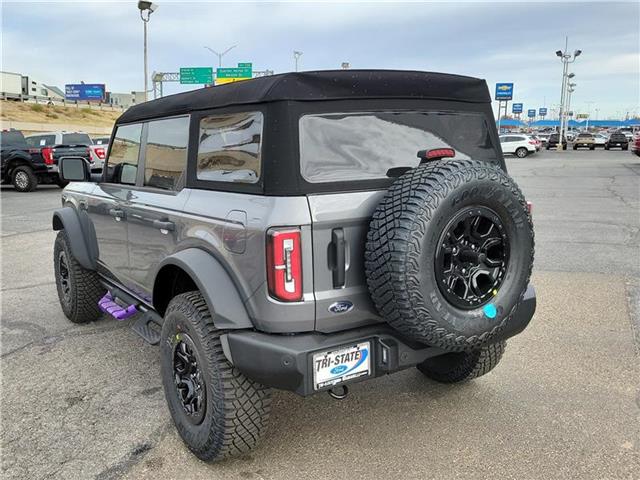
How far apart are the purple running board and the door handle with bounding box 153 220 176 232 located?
945 millimetres

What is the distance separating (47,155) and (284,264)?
1614cm

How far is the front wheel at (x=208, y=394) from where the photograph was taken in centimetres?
257

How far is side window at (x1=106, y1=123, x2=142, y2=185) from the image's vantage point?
12.8ft

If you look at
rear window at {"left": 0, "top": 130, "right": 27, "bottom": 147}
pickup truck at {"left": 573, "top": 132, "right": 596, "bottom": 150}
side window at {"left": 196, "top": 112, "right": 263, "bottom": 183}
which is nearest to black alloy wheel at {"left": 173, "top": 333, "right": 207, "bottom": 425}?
side window at {"left": 196, "top": 112, "right": 263, "bottom": 183}

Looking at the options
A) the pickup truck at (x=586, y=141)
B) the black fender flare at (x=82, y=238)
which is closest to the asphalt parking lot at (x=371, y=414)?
the black fender flare at (x=82, y=238)

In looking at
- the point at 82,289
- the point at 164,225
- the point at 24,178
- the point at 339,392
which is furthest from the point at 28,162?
the point at 339,392

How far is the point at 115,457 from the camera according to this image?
2826mm

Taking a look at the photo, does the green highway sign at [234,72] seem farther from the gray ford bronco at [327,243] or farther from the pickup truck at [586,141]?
the gray ford bronco at [327,243]

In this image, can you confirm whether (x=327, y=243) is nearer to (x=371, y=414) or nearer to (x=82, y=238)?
(x=371, y=414)

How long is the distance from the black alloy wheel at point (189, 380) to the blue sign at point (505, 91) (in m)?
55.7

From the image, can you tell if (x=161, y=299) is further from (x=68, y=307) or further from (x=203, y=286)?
(x=68, y=307)

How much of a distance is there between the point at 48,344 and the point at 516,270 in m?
3.75

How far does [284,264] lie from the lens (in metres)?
2.35

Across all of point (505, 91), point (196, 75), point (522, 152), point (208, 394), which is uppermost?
point (505, 91)
